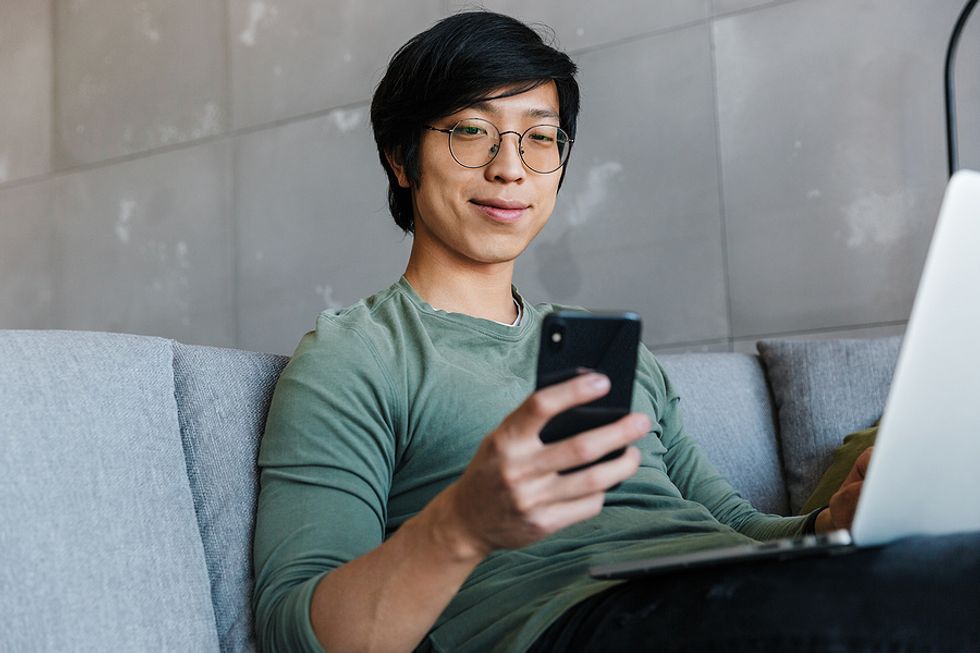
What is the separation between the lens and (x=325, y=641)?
3.13 ft

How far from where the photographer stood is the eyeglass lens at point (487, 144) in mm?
1466

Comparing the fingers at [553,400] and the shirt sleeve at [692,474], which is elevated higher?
the fingers at [553,400]

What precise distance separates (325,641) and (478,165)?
72 centimetres

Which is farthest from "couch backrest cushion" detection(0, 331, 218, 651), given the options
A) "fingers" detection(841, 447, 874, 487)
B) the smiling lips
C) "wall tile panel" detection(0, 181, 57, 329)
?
"wall tile panel" detection(0, 181, 57, 329)

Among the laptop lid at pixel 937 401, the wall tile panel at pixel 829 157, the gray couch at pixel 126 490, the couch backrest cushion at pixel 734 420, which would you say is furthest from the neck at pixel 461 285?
the wall tile panel at pixel 829 157

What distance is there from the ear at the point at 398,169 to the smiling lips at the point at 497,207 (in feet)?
0.44

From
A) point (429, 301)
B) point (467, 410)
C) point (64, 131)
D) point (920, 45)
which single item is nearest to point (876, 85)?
point (920, 45)

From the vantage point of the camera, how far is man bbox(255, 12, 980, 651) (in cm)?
80

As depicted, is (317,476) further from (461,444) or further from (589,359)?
(589,359)

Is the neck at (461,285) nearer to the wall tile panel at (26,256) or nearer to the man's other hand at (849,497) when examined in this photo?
the man's other hand at (849,497)

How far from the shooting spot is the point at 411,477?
122 cm

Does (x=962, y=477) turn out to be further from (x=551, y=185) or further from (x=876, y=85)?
(x=876, y=85)

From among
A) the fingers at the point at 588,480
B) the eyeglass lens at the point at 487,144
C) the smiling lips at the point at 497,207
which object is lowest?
the fingers at the point at 588,480

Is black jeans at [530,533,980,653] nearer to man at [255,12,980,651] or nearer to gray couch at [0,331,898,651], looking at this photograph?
man at [255,12,980,651]
